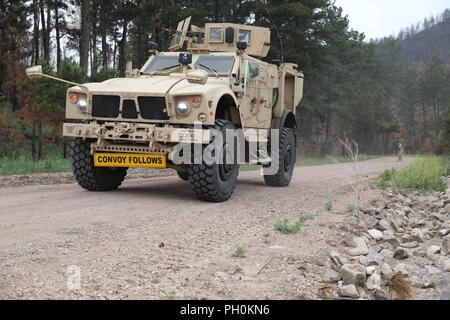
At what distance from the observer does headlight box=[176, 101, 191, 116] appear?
24.0ft

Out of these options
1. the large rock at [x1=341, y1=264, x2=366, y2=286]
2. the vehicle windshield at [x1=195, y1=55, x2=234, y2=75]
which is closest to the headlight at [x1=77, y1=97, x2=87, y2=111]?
the vehicle windshield at [x1=195, y1=55, x2=234, y2=75]

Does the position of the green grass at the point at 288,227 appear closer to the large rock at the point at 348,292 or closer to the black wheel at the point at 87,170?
the large rock at the point at 348,292

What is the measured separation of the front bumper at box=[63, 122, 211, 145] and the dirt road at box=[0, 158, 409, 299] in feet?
2.85

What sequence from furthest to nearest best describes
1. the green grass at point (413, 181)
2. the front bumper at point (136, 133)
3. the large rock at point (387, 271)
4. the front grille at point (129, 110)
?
the green grass at point (413, 181) → the front grille at point (129, 110) → the front bumper at point (136, 133) → the large rock at point (387, 271)

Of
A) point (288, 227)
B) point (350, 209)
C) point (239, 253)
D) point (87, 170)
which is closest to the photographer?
point (239, 253)

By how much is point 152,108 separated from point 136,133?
41cm

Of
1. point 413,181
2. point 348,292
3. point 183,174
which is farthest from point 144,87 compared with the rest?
point 413,181

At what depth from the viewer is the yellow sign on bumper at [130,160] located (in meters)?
7.45

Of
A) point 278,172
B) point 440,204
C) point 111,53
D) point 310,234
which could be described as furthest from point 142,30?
point 310,234

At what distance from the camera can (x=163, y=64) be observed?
9.50m

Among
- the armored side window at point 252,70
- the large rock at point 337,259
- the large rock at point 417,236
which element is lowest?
the large rock at point 417,236

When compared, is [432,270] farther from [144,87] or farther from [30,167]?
[30,167]

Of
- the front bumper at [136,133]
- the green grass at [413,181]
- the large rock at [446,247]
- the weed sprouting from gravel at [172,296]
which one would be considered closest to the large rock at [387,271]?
the large rock at [446,247]
